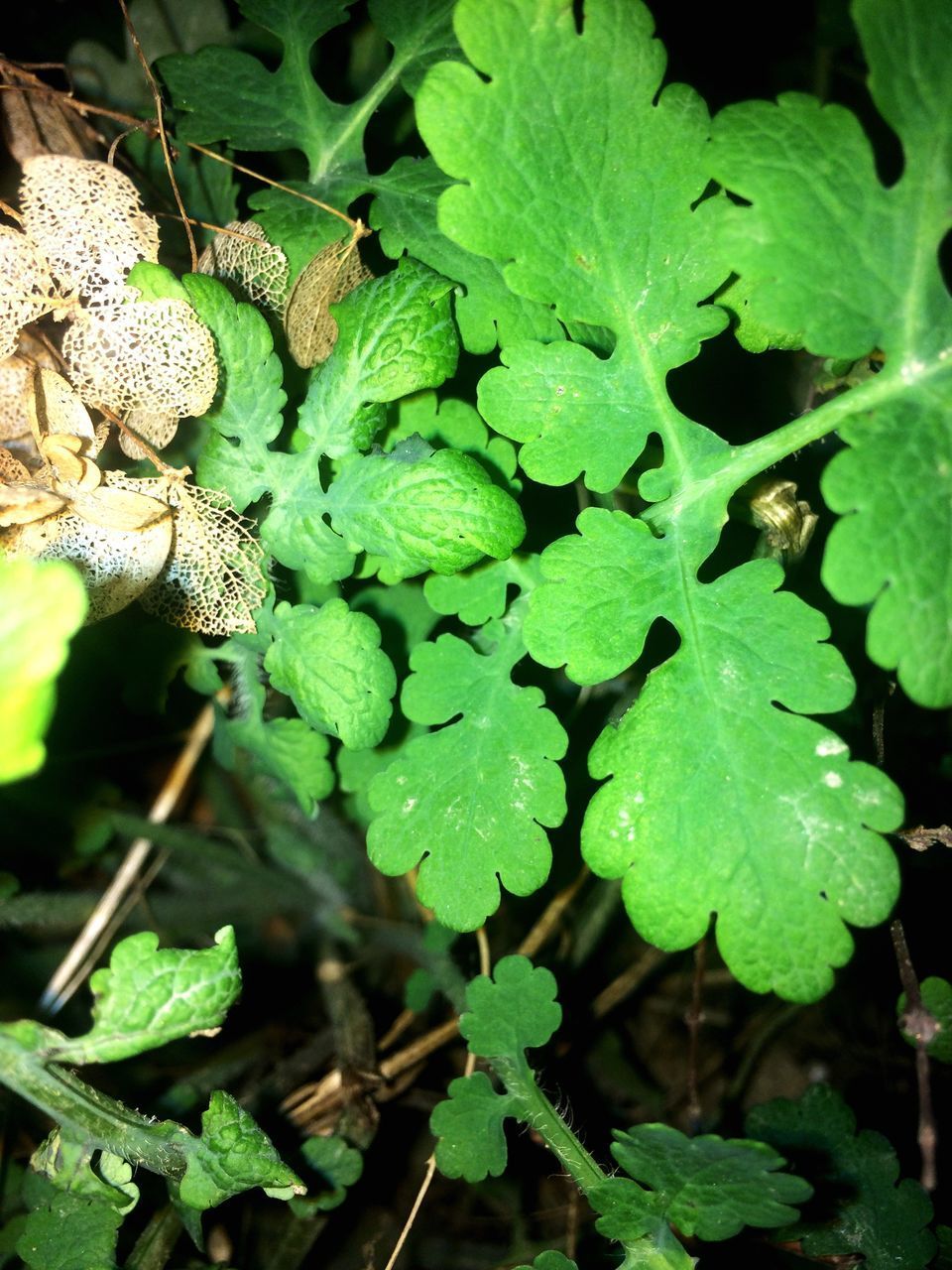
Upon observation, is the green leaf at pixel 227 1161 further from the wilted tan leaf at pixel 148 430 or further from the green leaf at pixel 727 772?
the wilted tan leaf at pixel 148 430

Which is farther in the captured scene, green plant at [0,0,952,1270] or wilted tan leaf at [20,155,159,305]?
wilted tan leaf at [20,155,159,305]

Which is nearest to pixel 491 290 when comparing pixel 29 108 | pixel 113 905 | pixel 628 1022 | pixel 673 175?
pixel 673 175

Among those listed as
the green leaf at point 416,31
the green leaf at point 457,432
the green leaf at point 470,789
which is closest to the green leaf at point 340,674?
the green leaf at point 470,789

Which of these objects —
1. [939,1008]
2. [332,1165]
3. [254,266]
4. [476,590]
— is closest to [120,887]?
[332,1165]

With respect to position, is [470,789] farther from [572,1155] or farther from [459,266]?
[459,266]

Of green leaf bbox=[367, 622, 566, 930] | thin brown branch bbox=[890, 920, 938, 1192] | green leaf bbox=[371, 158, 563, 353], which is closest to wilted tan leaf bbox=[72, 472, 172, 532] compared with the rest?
green leaf bbox=[367, 622, 566, 930]

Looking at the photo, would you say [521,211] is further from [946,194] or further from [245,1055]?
[245,1055]

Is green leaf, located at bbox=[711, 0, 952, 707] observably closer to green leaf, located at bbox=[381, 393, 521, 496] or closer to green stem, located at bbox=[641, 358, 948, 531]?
green stem, located at bbox=[641, 358, 948, 531]
